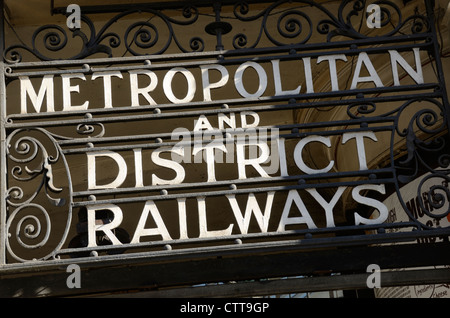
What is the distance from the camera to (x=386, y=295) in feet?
22.4

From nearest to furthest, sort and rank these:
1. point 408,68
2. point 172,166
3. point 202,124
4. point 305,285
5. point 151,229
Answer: point 305,285 < point 151,229 < point 172,166 < point 202,124 < point 408,68

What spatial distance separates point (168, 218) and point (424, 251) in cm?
518

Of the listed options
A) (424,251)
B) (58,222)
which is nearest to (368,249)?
(424,251)

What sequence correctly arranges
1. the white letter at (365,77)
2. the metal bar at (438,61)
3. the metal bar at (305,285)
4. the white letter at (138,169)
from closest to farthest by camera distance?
the metal bar at (305,285), the white letter at (138,169), the metal bar at (438,61), the white letter at (365,77)

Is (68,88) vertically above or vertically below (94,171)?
above

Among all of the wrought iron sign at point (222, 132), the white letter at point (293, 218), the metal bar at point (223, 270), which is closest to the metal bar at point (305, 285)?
the metal bar at point (223, 270)

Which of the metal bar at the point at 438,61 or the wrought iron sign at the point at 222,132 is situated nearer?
the wrought iron sign at the point at 222,132

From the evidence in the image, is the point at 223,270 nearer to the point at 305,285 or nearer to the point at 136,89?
the point at 305,285

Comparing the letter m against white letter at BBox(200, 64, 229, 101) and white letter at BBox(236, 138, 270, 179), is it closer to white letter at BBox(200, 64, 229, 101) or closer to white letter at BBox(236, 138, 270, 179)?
white letter at BBox(200, 64, 229, 101)

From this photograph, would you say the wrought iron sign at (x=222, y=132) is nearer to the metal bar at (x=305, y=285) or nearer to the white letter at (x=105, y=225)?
the white letter at (x=105, y=225)

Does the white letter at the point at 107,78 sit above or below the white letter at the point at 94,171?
above

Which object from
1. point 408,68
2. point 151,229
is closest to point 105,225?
point 151,229

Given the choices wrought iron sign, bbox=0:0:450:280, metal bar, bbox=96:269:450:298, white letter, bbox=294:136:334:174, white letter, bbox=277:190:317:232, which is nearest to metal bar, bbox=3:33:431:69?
wrought iron sign, bbox=0:0:450:280

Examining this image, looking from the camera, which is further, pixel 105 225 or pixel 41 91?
pixel 41 91
